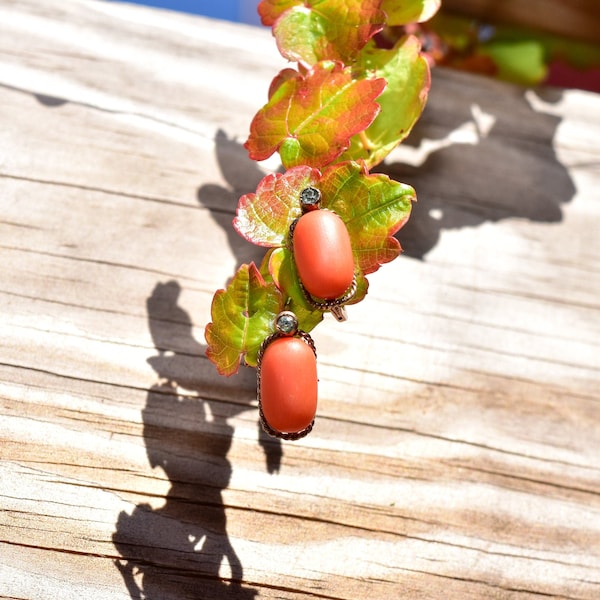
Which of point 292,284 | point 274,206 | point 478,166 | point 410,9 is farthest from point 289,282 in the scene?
point 478,166

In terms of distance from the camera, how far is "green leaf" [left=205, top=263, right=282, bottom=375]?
95cm

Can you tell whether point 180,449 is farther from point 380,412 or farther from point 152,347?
point 380,412

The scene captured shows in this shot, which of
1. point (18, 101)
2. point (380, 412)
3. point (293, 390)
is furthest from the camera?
point (18, 101)

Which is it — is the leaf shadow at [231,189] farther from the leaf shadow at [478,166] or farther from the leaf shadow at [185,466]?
the leaf shadow at [478,166]

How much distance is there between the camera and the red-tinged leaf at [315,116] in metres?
1.00

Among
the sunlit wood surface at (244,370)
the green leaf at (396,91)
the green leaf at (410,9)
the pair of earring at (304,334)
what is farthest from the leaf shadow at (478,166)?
the pair of earring at (304,334)

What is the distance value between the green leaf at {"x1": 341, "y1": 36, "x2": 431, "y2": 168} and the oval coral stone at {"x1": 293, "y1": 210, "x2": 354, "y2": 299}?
0.82ft

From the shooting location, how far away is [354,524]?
3.62 ft

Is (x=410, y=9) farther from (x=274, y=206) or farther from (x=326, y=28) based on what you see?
(x=274, y=206)

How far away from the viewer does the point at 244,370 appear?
118 centimetres

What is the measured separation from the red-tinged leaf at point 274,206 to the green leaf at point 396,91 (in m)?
0.19

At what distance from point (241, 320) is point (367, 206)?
239 mm

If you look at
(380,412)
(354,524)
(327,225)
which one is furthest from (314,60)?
(354,524)

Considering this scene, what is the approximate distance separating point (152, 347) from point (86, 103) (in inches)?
19.9
